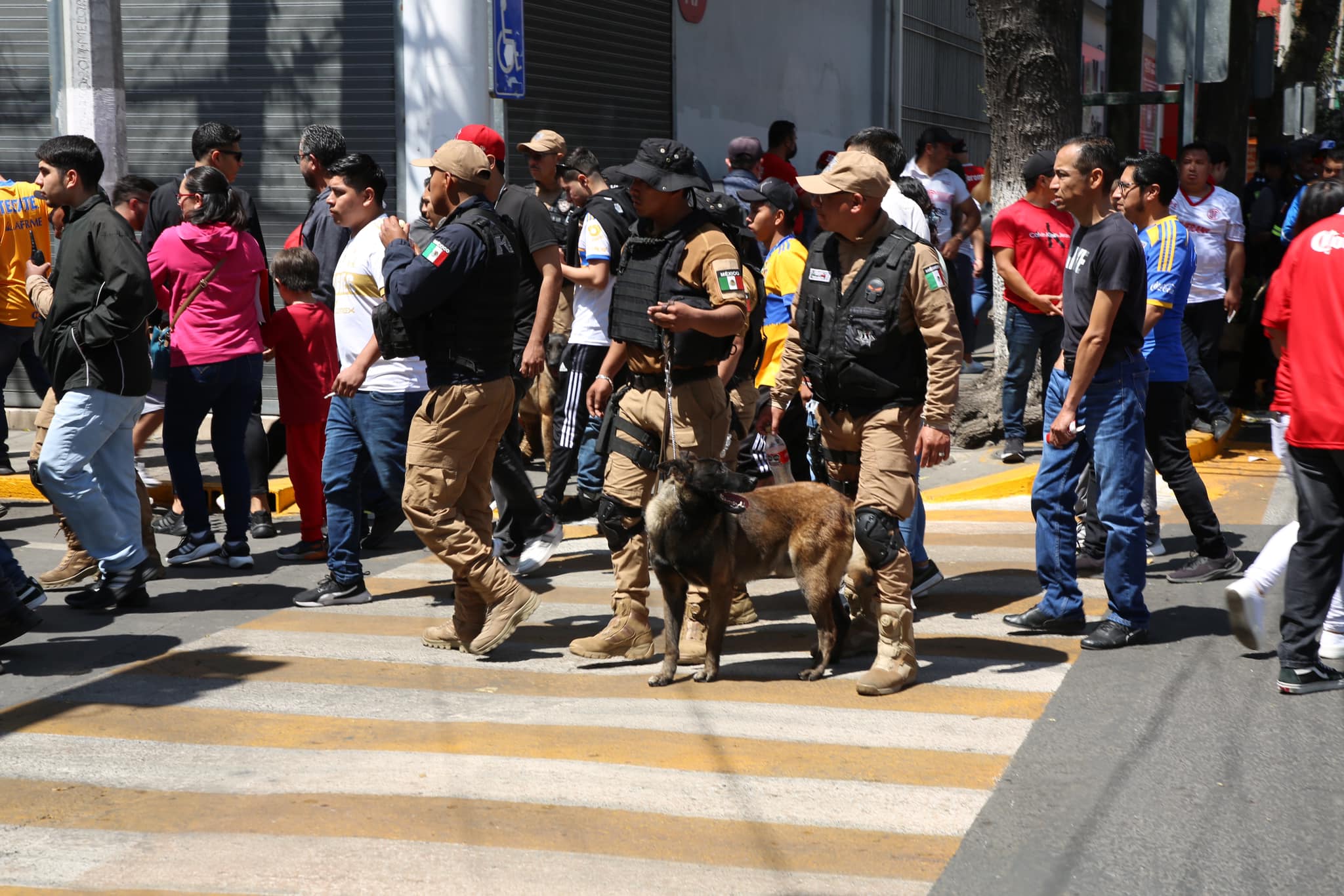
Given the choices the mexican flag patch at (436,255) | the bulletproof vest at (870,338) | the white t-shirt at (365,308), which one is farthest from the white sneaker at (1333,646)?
the white t-shirt at (365,308)

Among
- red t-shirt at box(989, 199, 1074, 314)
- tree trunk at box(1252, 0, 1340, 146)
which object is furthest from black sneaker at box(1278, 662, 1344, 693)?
tree trunk at box(1252, 0, 1340, 146)

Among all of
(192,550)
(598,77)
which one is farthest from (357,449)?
(598,77)

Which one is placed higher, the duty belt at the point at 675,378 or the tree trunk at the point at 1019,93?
the tree trunk at the point at 1019,93

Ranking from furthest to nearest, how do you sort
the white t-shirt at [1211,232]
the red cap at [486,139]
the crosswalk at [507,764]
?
the white t-shirt at [1211,232] < the red cap at [486,139] < the crosswalk at [507,764]

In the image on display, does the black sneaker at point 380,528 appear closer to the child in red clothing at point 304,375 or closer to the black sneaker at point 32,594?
the child in red clothing at point 304,375

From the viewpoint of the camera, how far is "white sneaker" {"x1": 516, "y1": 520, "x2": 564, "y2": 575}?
8.09m

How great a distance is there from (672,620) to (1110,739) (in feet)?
5.82

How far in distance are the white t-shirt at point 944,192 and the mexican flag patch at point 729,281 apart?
294 inches

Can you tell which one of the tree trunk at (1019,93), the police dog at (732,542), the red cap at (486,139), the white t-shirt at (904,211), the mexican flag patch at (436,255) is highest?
the tree trunk at (1019,93)

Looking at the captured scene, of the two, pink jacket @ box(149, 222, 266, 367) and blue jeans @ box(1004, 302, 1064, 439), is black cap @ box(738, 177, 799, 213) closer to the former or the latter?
blue jeans @ box(1004, 302, 1064, 439)

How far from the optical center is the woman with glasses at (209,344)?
8.16m

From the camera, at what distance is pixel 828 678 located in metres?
6.22

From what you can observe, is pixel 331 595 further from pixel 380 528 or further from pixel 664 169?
pixel 664 169

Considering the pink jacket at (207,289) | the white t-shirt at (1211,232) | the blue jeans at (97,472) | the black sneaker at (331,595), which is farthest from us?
the white t-shirt at (1211,232)
